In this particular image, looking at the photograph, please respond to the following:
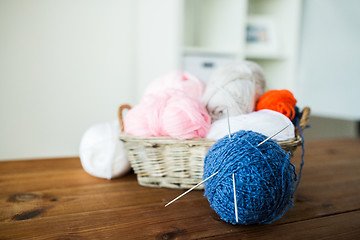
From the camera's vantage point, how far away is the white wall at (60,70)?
1.37 m

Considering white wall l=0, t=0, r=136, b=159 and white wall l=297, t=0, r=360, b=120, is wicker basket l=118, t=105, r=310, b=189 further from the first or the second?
white wall l=297, t=0, r=360, b=120

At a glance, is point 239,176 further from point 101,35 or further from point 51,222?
point 101,35

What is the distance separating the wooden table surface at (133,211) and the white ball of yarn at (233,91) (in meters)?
0.19

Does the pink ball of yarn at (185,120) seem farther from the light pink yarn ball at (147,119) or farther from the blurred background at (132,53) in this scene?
the blurred background at (132,53)

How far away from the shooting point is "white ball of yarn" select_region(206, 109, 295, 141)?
55 cm

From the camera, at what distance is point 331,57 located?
1590mm

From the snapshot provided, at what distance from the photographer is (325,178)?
716 millimetres

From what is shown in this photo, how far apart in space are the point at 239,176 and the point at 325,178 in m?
0.41

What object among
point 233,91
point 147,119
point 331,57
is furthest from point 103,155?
point 331,57

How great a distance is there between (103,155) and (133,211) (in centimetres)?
22

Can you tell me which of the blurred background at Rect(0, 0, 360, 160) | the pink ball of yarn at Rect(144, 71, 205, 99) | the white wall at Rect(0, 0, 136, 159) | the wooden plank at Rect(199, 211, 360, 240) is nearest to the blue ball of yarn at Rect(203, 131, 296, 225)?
the wooden plank at Rect(199, 211, 360, 240)

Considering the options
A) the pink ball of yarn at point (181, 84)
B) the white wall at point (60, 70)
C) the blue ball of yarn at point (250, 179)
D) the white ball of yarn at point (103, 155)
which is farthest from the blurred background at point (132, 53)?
the blue ball of yarn at point (250, 179)

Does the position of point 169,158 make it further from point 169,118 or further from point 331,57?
point 331,57

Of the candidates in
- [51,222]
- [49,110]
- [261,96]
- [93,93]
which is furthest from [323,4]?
[51,222]
